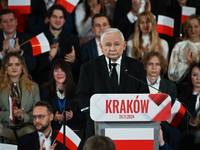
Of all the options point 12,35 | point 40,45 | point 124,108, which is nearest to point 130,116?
point 124,108

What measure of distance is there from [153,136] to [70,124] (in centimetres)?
214

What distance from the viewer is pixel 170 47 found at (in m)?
5.32

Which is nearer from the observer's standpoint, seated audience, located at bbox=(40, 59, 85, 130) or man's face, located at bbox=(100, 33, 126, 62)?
man's face, located at bbox=(100, 33, 126, 62)

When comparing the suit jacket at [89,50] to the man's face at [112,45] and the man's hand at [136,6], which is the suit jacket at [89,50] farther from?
the man's face at [112,45]

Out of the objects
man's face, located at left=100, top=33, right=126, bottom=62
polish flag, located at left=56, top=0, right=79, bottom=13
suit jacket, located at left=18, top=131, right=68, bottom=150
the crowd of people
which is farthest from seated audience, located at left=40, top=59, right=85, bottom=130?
man's face, located at left=100, top=33, right=126, bottom=62

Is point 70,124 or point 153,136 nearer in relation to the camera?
point 153,136

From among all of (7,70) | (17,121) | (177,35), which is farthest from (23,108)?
(177,35)

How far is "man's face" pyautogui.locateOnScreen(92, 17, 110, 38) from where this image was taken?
4879mm

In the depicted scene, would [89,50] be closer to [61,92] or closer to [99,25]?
[99,25]

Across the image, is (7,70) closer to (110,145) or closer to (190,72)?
(190,72)

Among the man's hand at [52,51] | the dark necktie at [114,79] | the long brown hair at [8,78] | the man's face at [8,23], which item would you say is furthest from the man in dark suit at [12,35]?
the dark necktie at [114,79]

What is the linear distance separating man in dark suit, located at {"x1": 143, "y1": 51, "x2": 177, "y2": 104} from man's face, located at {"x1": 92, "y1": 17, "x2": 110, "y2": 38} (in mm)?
732

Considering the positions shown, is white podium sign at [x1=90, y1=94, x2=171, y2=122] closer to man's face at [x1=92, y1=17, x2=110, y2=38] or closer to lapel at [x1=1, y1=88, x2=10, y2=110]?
lapel at [x1=1, y1=88, x2=10, y2=110]

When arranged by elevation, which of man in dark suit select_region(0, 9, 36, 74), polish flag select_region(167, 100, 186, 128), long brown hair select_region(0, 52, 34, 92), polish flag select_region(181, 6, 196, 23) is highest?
polish flag select_region(181, 6, 196, 23)
